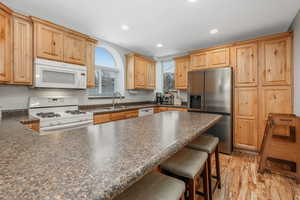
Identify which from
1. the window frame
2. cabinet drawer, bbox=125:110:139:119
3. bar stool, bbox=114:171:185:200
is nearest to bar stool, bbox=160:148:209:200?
bar stool, bbox=114:171:185:200

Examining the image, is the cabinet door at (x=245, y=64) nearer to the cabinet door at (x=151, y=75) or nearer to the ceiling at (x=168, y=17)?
the ceiling at (x=168, y=17)

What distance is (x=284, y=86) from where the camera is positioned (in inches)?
103

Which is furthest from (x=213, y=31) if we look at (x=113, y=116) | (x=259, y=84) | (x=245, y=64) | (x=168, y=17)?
(x=113, y=116)

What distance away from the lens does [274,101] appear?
2691 millimetres

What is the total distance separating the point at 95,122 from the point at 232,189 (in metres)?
2.35

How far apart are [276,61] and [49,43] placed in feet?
13.3

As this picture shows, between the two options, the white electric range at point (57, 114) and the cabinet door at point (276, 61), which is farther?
the cabinet door at point (276, 61)

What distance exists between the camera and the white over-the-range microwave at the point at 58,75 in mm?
2211

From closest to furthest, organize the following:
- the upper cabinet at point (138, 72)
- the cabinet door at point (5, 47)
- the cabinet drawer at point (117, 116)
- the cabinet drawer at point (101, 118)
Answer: the cabinet door at point (5, 47) < the cabinet drawer at point (101, 118) < the cabinet drawer at point (117, 116) < the upper cabinet at point (138, 72)

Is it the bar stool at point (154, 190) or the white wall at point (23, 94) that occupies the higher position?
the white wall at point (23, 94)

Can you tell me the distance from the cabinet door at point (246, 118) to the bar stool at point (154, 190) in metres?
2.72

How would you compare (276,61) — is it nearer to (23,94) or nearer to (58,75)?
(58,75)

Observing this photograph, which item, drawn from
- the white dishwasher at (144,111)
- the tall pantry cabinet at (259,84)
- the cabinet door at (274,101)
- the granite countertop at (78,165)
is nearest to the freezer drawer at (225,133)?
the tall pantry cabinet at (259,84)

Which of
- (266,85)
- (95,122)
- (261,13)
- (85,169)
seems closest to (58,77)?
(95,122)
